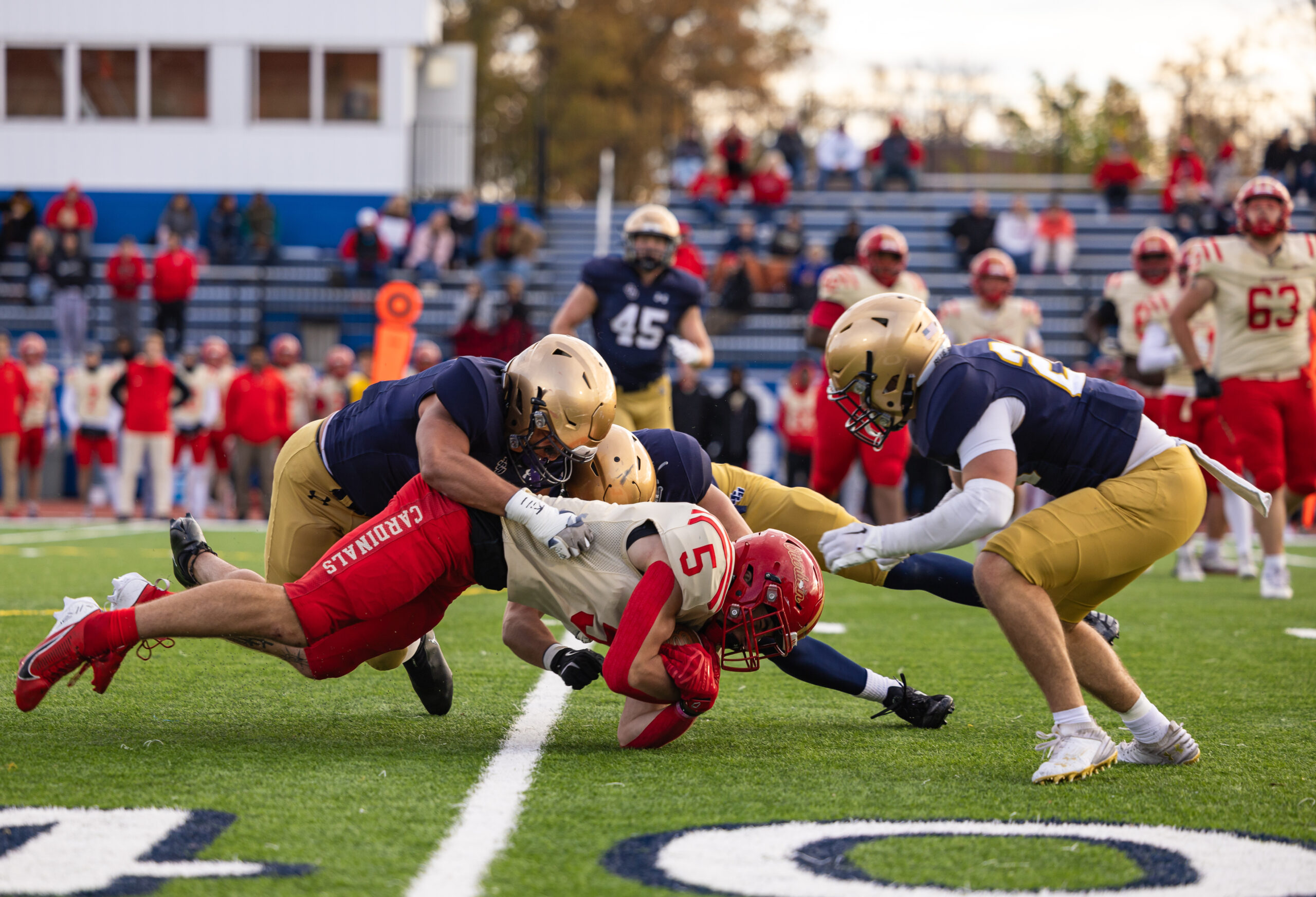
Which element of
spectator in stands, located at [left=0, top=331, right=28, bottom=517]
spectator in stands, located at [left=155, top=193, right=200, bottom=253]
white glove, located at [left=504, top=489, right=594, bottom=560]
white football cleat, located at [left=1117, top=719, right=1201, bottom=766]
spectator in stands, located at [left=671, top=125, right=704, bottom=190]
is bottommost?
spectator in stands, located at [left=0, top=331, right=28, bottom=517]

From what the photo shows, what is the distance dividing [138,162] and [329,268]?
4506 millimetres

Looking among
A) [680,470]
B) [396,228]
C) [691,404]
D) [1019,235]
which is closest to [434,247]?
[396,228]

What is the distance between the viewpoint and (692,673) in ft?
11.6

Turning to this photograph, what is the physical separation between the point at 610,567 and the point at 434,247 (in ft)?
48.5

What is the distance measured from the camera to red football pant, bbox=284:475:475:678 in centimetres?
360

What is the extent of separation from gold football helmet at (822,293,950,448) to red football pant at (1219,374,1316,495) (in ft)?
13.8

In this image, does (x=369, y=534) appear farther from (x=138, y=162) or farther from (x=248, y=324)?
(x=138, y=162)

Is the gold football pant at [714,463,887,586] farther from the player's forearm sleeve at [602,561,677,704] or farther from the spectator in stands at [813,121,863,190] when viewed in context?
the spectator in stands at [813,121,863,190]

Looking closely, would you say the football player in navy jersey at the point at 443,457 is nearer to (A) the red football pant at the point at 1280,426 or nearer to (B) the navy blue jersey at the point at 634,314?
(B) the navy blue jersey at the point at 634,314

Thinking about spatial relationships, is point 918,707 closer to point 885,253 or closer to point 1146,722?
point 1146,722

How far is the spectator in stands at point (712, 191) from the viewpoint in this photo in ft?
62.4

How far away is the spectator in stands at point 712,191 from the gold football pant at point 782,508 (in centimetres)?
1465

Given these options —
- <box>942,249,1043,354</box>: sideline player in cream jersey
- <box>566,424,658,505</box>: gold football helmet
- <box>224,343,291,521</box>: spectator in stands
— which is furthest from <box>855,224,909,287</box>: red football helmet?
<box>224,343,291,521</box>: spectator in stands

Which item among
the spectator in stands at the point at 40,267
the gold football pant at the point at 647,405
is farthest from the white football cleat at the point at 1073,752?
the spectator in stands at the point at 40,267
